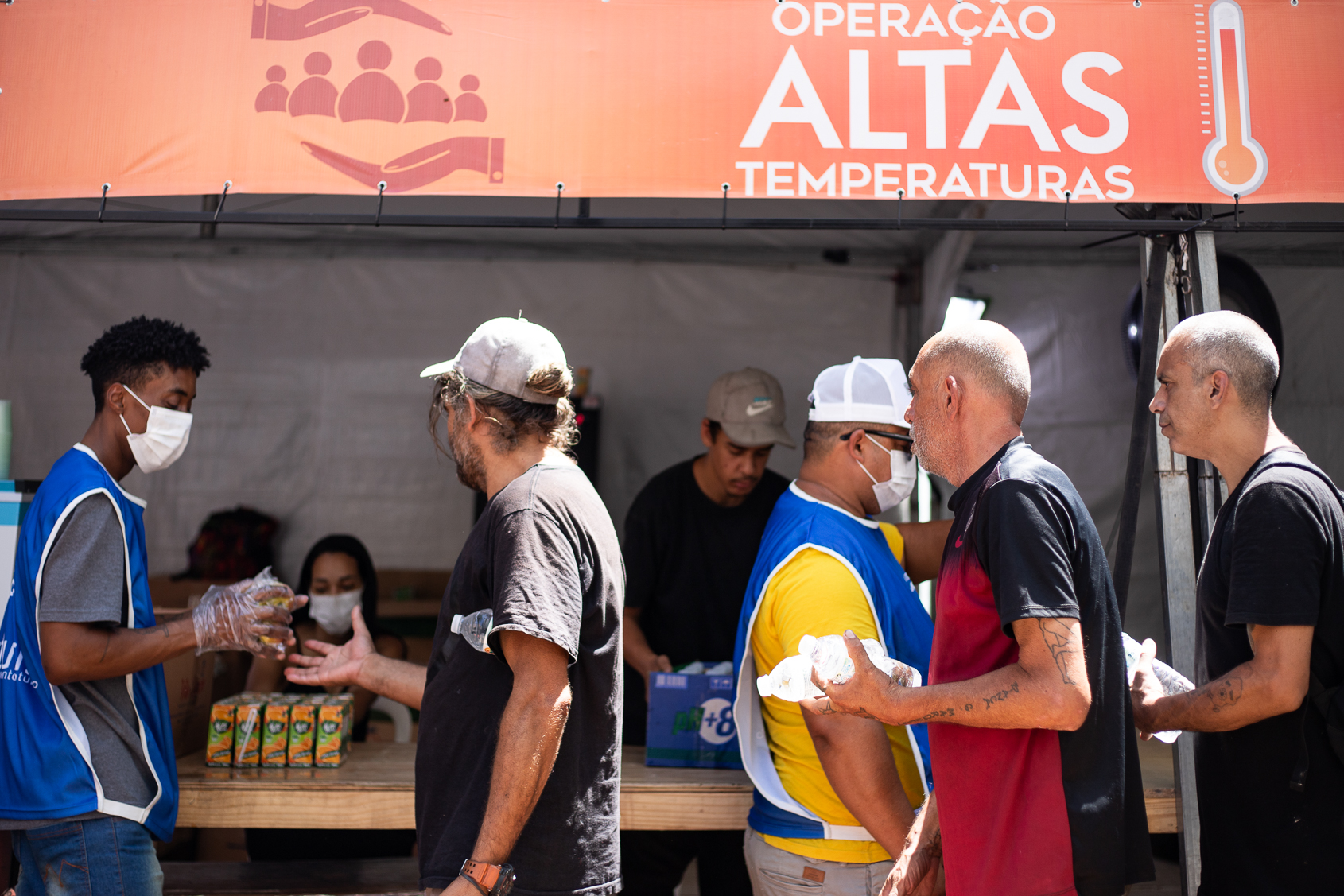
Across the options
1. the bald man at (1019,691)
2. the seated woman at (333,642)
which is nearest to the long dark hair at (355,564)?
the seated woman at (333,642)

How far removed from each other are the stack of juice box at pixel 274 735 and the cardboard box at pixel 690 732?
1.00 m

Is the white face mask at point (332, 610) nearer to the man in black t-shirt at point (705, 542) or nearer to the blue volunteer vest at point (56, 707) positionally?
the man in black t-shirt at point (705, 542)

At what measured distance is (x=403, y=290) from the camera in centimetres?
520

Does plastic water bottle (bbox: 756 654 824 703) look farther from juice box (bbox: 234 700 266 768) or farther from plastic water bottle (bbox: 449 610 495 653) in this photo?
juice box (bbox: 234 700 266 768)

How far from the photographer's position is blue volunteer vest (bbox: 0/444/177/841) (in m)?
2.27

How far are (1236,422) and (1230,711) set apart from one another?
0.64 meters

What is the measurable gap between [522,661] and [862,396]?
4.03 ft

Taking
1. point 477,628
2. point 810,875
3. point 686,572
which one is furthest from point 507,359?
point 686,572

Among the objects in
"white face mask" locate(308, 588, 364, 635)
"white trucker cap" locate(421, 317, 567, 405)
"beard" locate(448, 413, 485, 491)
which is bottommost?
"white face mask" locate(308, 588, 364, 635)

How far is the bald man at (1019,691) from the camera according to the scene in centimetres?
157

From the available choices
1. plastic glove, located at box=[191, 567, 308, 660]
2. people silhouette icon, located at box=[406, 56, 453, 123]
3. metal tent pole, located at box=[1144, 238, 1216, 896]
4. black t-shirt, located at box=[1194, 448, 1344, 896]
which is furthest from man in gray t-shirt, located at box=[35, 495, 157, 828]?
metal tent pole, located at box=[1144, 238, 1216, 896]

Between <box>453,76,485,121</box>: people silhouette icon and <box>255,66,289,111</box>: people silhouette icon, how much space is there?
0.49 meters

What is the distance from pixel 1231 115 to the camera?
262 cm

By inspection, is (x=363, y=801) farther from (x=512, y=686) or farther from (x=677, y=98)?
(x=677, y=98)
